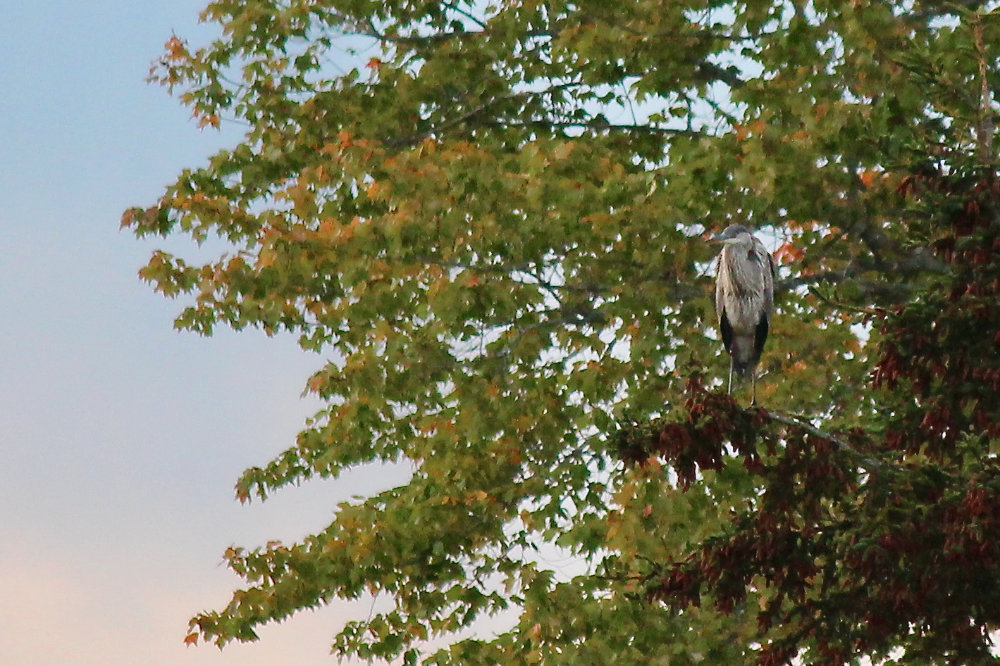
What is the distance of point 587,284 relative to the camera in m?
13.4

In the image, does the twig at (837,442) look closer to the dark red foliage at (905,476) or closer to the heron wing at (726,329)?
the dark red foliage at (905,476)

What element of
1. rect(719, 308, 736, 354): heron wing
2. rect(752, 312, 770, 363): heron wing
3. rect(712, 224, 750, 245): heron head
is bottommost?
rect(752, 312, 770, 363): heron wing

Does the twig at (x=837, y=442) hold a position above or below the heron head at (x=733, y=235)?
below

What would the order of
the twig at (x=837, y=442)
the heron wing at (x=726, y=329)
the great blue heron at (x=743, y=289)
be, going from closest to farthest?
the twig at (x=837, y=442)
the great blue heron at (x=743, y=289)
the heron wing at (x=726, y=329)

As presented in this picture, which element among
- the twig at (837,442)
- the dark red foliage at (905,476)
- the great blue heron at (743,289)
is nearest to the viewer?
the dark red foliage at (905,476)

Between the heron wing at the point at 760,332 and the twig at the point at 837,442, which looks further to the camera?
the heron wing at the point at 760,332

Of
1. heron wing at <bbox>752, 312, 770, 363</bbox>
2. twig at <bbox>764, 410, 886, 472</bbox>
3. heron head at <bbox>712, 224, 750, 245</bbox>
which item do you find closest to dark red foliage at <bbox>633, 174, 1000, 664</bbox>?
twig at <bbox>764, 410, 886, 472</bbox>

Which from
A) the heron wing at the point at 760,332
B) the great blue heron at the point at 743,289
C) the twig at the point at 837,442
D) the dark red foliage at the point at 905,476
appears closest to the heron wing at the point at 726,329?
the great blue heron at the point at 743,289

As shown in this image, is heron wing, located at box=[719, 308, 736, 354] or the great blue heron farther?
heron wing, located at box=[719, 308, 736, 354]

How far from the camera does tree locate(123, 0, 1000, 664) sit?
10703 millimetres

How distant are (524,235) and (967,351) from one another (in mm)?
4171

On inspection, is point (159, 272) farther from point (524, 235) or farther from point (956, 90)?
point (956, 90)

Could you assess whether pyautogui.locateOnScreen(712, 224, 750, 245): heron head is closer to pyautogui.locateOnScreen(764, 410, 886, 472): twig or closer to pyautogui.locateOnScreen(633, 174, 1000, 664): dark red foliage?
pyautogui.locateOnScreen(633, 174, 1000, 664): dark red foliage

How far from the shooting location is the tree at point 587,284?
10.7 metres
